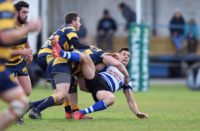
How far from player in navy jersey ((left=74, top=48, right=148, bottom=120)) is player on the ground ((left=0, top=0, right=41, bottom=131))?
4784 mm

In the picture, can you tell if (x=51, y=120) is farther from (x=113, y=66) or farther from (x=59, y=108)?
(x=59, y=108)

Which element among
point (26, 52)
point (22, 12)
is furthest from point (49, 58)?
point (26, 52)

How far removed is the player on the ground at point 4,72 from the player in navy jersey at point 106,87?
4784 mm

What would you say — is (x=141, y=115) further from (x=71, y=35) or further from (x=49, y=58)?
(x=49, y=58)

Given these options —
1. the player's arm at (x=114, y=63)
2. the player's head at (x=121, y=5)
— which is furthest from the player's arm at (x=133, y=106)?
the player's head at (x=121, y=5)

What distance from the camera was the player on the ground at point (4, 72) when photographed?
391 inches

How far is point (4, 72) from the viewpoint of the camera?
1011cm

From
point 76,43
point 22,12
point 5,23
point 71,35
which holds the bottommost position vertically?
point 76,43

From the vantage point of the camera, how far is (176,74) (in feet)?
123

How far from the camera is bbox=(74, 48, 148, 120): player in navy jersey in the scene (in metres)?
14.8

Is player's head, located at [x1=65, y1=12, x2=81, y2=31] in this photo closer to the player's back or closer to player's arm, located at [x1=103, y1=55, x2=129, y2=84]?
player's arm, located at [x1=103, y1=55, x2=129, y2=84]

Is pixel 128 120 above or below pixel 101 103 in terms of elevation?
below

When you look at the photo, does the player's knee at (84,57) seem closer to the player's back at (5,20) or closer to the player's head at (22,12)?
the player's head at (22,12)

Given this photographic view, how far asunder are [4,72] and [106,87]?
5.21 metres
